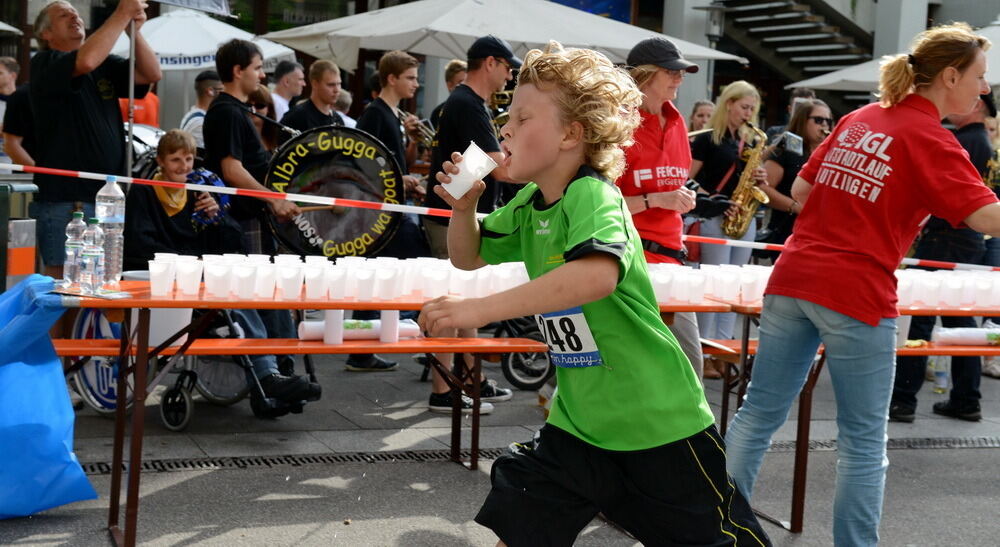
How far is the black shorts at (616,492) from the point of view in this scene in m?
2.92

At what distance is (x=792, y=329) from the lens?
417 centimetres

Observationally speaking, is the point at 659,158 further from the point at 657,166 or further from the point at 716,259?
the point at 716,259

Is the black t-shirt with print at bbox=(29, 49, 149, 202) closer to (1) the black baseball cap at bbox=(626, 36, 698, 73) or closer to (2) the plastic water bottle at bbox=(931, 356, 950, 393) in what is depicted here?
(1) the black baseball cap at bbox=(626, 36, 698, 73)

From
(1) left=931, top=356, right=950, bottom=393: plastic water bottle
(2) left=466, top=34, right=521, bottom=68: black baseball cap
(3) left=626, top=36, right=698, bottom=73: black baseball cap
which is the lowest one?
(1) left=931, top=356, right=950, bottom=393: plastic water bottle

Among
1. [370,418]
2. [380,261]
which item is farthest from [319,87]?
[380,261]

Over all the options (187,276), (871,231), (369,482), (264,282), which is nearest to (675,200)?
(871,231)

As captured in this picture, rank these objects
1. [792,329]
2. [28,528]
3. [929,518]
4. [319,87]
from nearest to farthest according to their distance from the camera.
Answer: [792,329] → [28,528] → [929,518] → [319,87]

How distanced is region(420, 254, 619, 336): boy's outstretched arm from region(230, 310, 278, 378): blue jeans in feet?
12.6

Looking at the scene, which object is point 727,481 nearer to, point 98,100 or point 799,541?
point 799,541

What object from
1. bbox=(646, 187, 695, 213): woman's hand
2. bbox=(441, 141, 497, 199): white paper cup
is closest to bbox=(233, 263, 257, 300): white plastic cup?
bbox=(646, 187, 695, 213): woman's hand

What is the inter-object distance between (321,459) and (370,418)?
0.97 metres

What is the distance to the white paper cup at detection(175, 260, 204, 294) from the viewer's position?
15.5ft

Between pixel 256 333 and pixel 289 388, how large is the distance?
15.4 inches

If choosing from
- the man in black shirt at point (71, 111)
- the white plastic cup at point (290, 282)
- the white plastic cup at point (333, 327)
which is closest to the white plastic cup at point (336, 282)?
the white plastic cup at point (290, 282)
